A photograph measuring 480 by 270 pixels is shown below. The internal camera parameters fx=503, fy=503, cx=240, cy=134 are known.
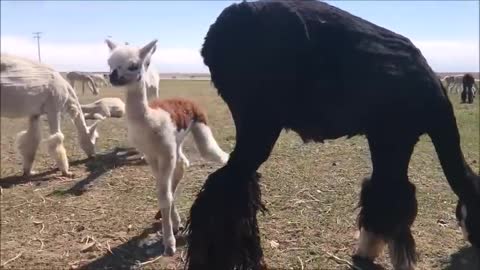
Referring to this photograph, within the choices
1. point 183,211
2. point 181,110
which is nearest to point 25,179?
point 183,211

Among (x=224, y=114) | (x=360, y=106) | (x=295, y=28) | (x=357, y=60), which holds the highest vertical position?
(x=295, y=28)

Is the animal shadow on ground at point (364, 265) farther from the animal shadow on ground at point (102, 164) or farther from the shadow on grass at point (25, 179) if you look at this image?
the shadow on grass at point (25, 179)

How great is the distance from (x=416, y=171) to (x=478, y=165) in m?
1.24

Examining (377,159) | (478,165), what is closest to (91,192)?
(377,159)

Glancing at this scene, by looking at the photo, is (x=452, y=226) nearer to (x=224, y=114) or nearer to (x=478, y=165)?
(x=478, y=165)

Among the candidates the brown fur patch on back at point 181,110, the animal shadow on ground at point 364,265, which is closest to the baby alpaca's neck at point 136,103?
the brown fur patch on back at point 181,110

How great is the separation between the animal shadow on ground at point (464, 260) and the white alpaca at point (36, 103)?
2.63 meters

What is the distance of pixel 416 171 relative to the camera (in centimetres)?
543

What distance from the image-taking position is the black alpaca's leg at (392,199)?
2672mm

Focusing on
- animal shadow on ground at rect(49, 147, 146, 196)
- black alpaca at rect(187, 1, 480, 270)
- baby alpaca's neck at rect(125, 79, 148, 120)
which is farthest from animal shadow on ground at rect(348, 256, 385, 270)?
animal shadow on ground at rect(49, 147, 146, 196)

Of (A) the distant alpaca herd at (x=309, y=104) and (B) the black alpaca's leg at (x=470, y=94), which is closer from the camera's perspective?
(A) the distant alpaca herd at (x=309, y=104)

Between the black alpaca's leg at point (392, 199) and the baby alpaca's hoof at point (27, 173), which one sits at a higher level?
the black alpaca's leg at point (392, 199)

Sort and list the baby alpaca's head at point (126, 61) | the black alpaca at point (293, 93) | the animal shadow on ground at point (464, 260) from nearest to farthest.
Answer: the black alpaca at point (293, 93) → the baby alpaca's head at point (126, 61) → the animal shadow on ground at point (464, 260)

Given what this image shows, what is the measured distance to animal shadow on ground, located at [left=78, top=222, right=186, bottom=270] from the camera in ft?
10.6
